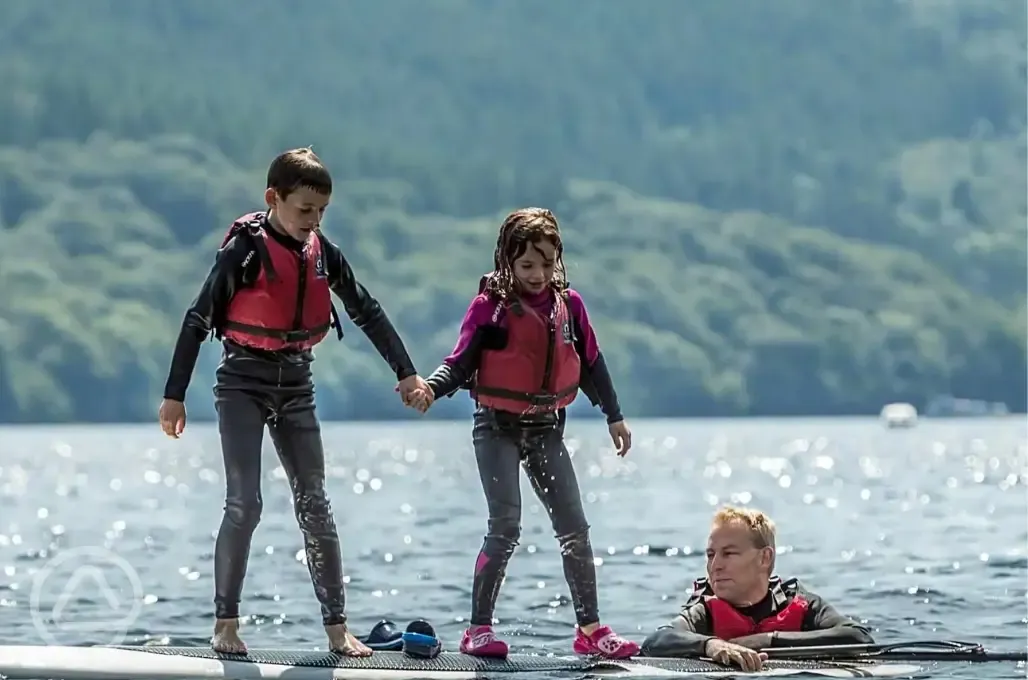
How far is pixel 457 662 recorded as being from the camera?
1012cm

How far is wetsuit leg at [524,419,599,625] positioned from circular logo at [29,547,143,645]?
463cm

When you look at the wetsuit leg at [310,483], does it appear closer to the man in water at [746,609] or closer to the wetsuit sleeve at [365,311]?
the wetsuit sleeve at [365,311]

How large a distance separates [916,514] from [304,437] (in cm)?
2372

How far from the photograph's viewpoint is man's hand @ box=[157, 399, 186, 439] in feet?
31.1

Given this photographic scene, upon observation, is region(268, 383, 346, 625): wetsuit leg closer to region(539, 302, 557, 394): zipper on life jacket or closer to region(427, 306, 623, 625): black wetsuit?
region(427, 306, 623, 625): black wetsuit

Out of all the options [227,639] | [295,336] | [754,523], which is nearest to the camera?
[295,336]

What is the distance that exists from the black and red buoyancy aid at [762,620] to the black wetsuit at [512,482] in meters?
0.69

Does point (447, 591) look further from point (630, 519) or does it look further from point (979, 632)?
point (630, 519)

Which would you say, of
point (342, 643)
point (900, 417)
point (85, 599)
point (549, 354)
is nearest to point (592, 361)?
point (549, 354)

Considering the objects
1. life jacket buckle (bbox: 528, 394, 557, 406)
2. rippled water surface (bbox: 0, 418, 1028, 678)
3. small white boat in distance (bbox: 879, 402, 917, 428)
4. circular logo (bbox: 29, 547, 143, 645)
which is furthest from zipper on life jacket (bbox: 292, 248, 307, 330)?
small white boat in distance (bbox: 879, 402, 917, 428)

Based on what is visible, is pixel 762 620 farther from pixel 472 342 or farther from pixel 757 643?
pixel 472 342

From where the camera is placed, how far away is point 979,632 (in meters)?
13.8

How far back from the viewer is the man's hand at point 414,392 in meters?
10.0

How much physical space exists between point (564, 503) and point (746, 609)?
4.07 ft
